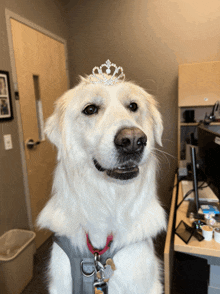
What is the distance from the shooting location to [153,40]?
8.59 feet

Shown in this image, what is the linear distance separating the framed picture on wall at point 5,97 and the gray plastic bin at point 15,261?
3.31 feet

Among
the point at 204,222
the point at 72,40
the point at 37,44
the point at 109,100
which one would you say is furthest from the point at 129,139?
the point at 72,40

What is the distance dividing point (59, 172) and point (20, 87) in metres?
1.34

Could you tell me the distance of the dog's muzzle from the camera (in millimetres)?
739

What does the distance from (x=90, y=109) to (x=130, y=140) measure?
11.1 inches

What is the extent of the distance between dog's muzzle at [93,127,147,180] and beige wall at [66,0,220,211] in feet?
5.57

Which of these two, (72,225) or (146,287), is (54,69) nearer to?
(72,225)

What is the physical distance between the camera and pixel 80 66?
112 inches

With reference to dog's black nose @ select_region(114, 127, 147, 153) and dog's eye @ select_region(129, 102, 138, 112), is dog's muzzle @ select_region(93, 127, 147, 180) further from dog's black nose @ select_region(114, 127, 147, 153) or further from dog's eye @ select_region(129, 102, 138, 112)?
dog's eye @ select_region(129, 102, 138, 112)

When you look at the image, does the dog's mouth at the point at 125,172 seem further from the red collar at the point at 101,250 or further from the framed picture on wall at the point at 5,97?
the framed picture on wall at the point at 5,97

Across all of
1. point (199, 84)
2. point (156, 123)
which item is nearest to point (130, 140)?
point (156, 123)

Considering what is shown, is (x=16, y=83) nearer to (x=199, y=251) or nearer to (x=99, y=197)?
(x=99, y=197)

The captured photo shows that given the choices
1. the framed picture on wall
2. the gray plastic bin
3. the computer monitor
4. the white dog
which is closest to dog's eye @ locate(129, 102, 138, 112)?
the white dog

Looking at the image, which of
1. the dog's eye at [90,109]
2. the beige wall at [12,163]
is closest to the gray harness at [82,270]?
the dog's eye at [90,109]
